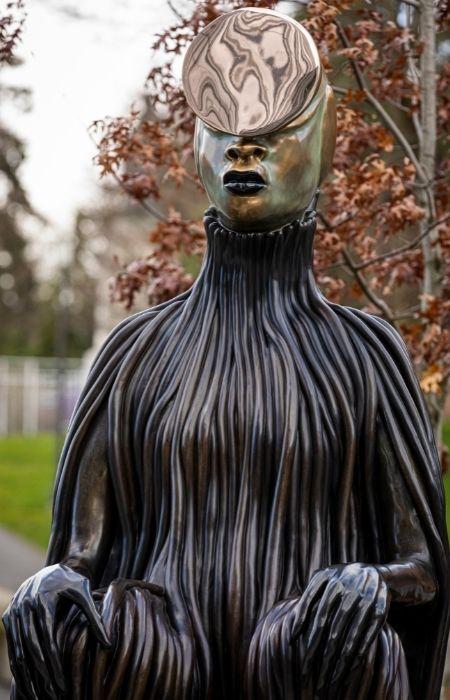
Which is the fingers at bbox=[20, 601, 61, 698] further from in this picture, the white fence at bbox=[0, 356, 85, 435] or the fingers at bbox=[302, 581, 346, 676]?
the white fence at bbox=[0, 356, 85, 435]

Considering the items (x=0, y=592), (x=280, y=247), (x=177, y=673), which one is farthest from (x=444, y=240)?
(x=0, y=592)

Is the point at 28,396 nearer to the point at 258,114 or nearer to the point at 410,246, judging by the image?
the point at 410,246

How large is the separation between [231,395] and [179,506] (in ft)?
0.91

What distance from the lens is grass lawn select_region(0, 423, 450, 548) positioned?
14609mm

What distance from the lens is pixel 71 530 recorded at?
3.01m

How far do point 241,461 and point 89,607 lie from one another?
1.60ft

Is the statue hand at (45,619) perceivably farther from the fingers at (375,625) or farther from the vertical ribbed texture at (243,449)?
the fingers at (375,625)

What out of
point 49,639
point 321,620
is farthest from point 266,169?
point 49,639

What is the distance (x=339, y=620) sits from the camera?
8.46ft

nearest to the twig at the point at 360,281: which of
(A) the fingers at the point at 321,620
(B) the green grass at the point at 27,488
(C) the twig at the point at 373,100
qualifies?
(C) the twig at the point at 373,100

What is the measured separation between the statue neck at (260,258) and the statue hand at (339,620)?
731 millimetres

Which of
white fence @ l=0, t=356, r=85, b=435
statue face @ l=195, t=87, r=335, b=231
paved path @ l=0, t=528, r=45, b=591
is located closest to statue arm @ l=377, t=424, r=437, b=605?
statue face @ l=195, t=87, r=335, b=231

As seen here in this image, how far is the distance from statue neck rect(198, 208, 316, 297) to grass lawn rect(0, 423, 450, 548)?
30.2 feet

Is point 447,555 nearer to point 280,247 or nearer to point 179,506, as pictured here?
point 179,506
